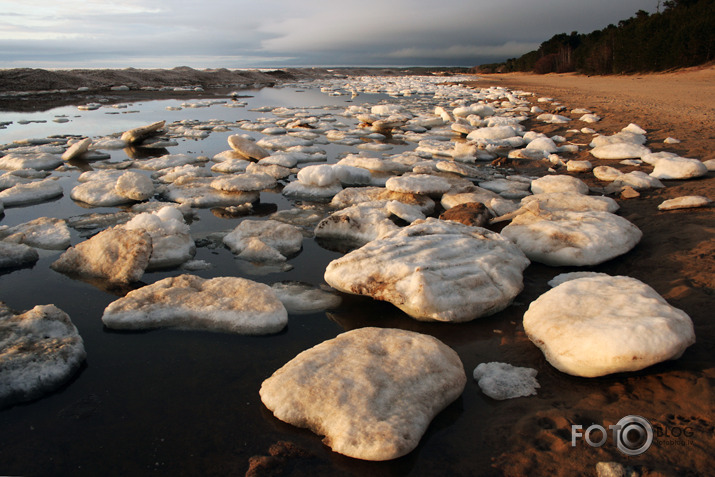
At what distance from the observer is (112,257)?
10.1 feet

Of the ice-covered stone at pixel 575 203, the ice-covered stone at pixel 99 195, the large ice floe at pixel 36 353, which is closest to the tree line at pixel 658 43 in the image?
the ice-covered stone at pixel 575 203

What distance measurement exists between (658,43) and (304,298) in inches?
1159

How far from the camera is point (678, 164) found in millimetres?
4895

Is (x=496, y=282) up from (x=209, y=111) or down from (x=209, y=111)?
down

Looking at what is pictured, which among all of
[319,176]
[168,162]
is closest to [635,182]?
[319,176]

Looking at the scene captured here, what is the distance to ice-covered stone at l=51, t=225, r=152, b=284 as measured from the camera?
9.81 ft

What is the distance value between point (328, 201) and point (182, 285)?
8.32 feet

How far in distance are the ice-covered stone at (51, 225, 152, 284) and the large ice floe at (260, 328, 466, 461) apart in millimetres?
1582

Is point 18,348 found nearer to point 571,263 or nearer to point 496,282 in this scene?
point 496,282

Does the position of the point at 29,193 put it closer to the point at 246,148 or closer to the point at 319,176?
the point at 246,148

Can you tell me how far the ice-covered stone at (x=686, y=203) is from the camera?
12.8 ft

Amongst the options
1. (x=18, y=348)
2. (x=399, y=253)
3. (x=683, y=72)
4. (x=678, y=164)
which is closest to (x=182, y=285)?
(x=18, y=348)

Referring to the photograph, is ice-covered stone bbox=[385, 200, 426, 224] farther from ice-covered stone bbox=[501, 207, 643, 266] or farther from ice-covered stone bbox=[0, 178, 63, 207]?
ice-covered stone bbox=[0, 178, 63, 207]

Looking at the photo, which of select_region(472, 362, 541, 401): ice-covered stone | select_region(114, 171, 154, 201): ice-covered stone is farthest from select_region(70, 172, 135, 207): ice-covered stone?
select_region(472, 362, 541, 401): ice-covered stone
